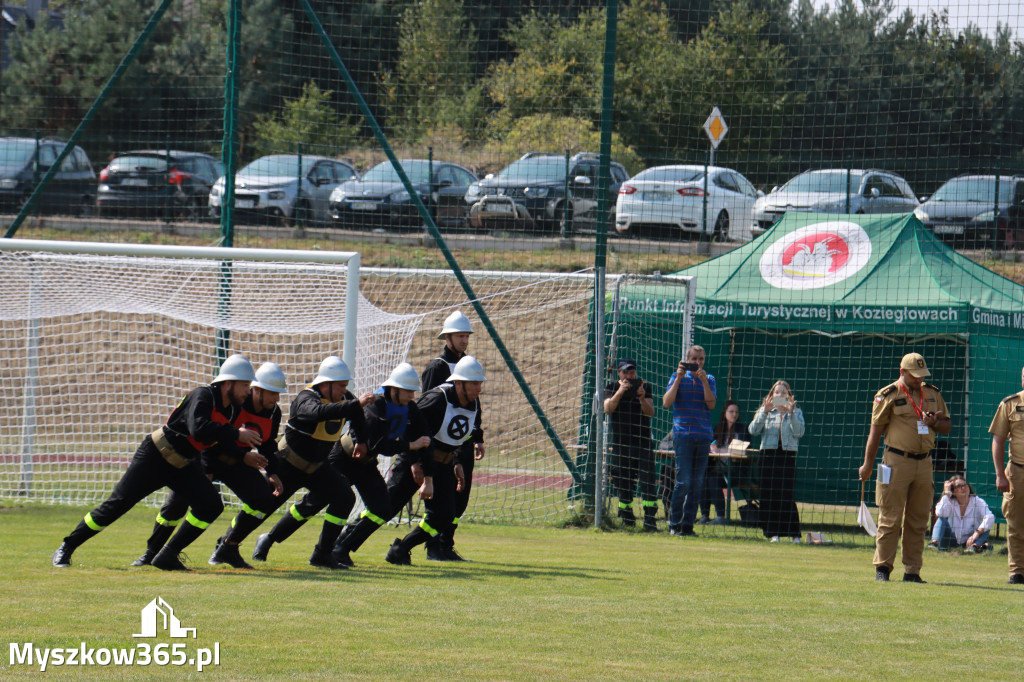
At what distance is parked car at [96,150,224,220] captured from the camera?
75.3 feet

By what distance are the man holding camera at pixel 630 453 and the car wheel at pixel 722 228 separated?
465 centimetres

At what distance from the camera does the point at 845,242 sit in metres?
15.7

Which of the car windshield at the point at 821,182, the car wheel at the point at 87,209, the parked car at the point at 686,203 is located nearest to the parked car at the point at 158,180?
the car wheel at the point at 87,209

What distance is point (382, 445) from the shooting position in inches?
368

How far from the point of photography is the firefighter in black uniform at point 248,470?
9.23 metres

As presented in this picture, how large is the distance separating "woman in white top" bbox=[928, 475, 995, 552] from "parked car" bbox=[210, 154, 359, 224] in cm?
1080

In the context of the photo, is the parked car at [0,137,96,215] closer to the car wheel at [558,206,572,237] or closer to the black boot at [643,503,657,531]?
the car wheel at [558,206,572,237]

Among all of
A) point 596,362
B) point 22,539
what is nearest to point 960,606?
point 596,362

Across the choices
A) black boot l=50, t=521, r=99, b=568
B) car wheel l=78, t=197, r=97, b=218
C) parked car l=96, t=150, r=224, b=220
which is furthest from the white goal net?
parked car l=96, t=150, r=224, b=220

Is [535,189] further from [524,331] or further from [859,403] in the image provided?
[859,403]

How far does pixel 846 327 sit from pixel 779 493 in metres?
2.40

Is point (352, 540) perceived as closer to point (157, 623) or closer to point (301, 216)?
point (157, 623)

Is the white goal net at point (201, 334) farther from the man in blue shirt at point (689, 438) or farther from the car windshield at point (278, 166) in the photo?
the car windshield at point (278, 166)

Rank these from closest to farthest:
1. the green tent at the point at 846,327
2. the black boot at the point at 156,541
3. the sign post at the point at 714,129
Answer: the black boot at the point at 156,541 → the green tent at the point at 846,327 → the sign post at the point at 714,129
